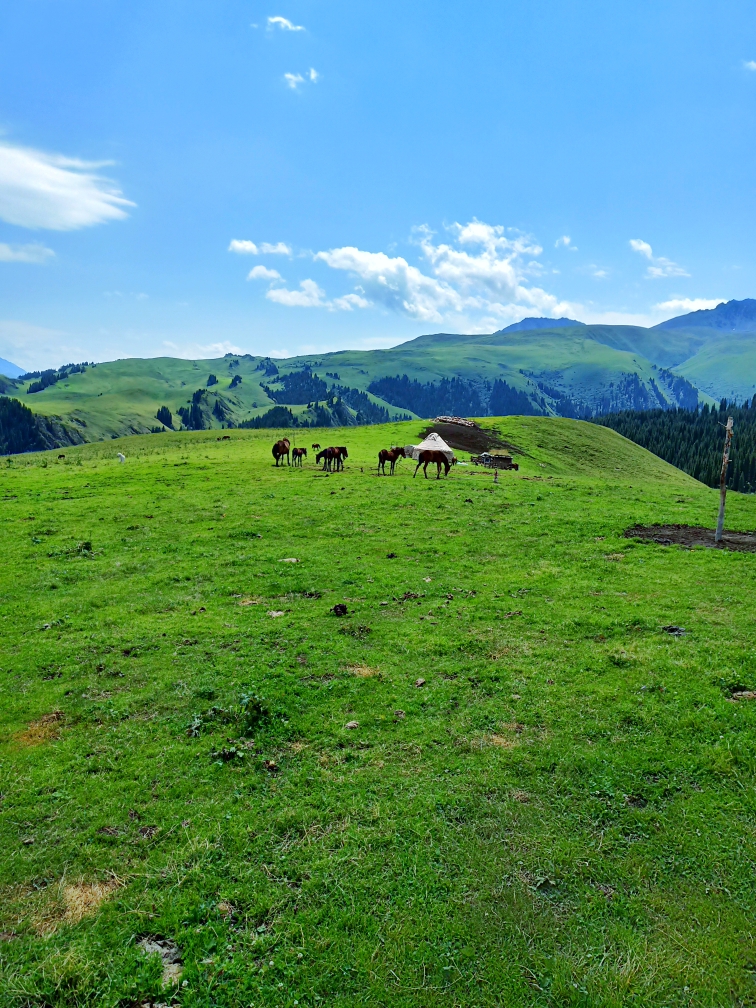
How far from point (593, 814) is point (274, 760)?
5.75 m

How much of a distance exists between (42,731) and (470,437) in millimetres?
65373

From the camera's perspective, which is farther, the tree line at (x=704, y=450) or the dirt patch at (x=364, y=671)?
the tree line at (x=704, y=450)

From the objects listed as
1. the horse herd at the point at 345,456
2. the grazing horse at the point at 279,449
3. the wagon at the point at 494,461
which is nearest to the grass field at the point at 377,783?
the horse herd at the point at 345,456

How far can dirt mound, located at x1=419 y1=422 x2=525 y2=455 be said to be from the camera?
66.8 meters

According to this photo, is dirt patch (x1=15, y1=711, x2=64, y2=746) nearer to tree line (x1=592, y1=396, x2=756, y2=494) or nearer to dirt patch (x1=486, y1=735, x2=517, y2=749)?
dirt patch (x1=486, y1=735, x2=517, y2=749)

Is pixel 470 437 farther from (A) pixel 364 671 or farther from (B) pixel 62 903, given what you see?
(B) pixel 62 903

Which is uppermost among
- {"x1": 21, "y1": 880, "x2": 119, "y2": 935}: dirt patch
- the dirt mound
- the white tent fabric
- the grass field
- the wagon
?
the dirt mound

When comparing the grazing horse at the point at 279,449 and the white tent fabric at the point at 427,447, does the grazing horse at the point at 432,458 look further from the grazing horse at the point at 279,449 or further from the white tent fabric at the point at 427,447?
the grazing horse at the point at 279,449

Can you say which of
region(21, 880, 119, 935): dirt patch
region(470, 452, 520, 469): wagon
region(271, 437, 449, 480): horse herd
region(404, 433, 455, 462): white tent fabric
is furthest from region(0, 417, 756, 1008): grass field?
region(404, 433, 455, 462): white tent fabric

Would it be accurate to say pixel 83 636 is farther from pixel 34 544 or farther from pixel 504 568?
pixel 504 568

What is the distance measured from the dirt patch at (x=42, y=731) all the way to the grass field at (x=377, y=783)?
0.06 meters

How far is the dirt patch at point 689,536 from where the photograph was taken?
23263mm

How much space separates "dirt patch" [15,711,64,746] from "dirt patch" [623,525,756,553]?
23.7m

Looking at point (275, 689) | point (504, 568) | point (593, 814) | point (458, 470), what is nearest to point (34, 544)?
point (275, 689)
